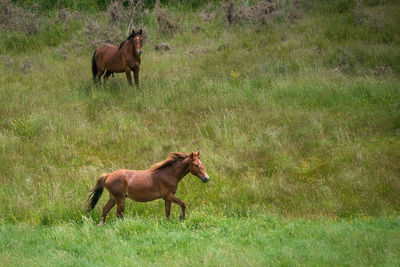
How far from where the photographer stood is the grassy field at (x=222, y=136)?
7.72m

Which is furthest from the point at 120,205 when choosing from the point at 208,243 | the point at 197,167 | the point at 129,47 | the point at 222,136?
the point at 129,47

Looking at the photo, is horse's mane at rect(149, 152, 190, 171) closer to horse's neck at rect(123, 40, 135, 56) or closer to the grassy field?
the grassy field

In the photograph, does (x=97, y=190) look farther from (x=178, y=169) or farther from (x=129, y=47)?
(x=129, y=47)

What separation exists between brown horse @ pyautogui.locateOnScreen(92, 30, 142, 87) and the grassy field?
597 millimetres

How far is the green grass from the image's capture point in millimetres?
6914

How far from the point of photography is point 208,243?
7613mm

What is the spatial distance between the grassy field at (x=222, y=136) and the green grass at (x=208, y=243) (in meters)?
0.03

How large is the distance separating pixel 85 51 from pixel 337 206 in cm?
1641

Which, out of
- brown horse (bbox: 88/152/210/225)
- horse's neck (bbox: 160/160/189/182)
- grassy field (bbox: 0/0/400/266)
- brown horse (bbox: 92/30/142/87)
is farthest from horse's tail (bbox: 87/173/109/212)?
brown horse (bbox: 92/30/142/87)

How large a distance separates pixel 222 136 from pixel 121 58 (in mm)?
6339

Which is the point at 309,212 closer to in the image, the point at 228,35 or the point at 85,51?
the point at 228,35

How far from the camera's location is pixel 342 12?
21.9m

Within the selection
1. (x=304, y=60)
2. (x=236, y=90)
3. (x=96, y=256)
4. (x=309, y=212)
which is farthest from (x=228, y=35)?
(x=96, y=256)

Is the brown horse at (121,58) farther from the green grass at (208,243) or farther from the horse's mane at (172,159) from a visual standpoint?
the green grass at (208,243)
